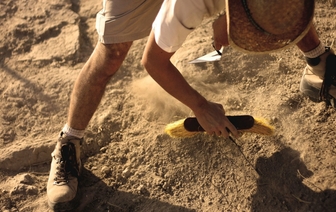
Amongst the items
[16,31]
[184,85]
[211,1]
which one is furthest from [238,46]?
[16,31]

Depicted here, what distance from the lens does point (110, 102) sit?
275 cm

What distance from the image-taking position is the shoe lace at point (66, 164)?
2.25 meters

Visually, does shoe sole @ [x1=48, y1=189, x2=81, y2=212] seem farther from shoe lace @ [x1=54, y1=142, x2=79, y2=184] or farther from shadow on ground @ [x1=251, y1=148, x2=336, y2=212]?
shadow on ground @ [x1=251, y1=148, x2=336, y2=212]

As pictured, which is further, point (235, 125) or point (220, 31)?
point (235, 125)

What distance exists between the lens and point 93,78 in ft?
7.04

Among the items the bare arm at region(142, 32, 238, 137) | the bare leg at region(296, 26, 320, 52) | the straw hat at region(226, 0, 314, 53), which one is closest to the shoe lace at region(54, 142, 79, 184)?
the bare arm at region(142, 32, 238, 137)

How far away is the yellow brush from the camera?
211 centimetres

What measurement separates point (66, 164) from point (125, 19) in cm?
89

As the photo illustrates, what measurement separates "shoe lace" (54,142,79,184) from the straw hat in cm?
118

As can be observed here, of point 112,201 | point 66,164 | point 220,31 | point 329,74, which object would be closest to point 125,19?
point 220,31

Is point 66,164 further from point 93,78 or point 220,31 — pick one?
point 220,31

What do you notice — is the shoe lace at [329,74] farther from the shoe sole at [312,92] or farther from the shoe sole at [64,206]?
the shoe sole at [64,206]

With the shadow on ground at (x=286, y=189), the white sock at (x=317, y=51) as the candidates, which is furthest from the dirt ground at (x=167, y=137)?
A: the white sock at (x=317, y=51)

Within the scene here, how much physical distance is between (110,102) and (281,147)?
3.82ft
